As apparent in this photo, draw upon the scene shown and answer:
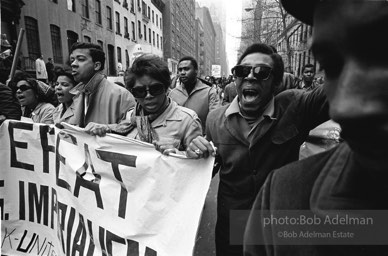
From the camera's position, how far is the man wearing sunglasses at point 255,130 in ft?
6.46

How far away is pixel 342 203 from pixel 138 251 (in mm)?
1884

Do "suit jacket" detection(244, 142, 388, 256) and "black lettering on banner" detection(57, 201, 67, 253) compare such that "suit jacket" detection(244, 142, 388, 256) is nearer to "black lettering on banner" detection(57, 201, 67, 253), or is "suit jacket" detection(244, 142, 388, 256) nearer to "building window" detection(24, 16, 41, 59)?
"black lettering on banner" detection(57, 201, 67, 253)

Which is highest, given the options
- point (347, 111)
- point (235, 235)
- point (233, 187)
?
point (347, 111)

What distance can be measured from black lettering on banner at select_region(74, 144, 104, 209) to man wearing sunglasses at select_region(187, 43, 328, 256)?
95 centimetres

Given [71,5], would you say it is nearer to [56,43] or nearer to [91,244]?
[56,43]

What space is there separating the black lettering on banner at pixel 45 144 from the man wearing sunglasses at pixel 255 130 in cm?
170

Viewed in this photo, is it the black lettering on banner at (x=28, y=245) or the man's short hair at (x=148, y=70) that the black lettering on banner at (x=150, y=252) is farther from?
the black lettering on banner at (x=28, y=245)

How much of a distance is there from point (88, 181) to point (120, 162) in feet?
1.23

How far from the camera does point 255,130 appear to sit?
206 cm

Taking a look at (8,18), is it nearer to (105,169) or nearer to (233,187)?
(105,169)

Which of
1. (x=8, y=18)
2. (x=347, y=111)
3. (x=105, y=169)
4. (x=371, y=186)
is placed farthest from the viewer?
(x=8, y=18)

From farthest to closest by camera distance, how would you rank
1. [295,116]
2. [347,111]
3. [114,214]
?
[114,214] < [295,116] < [347,111]

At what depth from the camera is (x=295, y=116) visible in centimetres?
198

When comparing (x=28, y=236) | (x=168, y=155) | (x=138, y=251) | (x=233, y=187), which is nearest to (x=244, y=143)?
(x=233, y=187)
